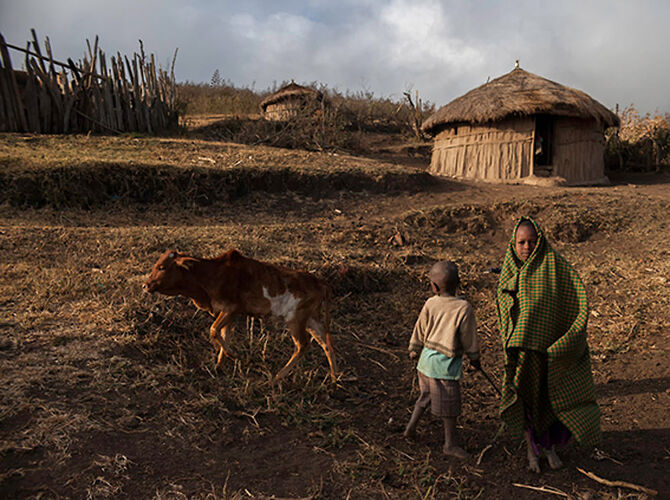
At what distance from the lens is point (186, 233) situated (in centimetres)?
604

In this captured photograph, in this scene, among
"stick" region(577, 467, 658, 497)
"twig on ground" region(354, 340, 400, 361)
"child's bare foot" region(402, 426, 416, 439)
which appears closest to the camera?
"stick" region(577, 467, 658, 497)

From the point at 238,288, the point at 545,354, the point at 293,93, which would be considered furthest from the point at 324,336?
the point at 293,93

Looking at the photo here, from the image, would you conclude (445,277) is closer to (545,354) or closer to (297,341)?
(545,354)

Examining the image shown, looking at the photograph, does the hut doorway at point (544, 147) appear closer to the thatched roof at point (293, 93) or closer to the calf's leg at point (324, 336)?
the thatched roof at point (293, 93)

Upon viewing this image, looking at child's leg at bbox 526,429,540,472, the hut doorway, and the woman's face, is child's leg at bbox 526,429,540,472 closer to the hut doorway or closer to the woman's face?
the woman's face

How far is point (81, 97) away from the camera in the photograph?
450 inches

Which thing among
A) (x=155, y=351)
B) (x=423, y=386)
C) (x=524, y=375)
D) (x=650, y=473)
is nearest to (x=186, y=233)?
(x=155, y=351)

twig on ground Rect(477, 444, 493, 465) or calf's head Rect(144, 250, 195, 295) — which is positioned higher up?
calf's head Rect(144, 250, 195, 295)

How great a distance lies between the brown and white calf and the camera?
314cm

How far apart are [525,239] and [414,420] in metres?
1.26

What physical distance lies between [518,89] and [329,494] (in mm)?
12025

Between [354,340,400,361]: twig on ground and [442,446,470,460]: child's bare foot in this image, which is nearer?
[442,446,470,460]: child's bare foot

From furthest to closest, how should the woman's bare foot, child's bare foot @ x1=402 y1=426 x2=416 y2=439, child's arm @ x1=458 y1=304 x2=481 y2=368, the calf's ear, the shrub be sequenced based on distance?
the shrub < the calf's ear < child's bare foot @ x1=402 y1=426 x2=416 y2=439 < the woman's bare foot < child's arm @ x1=458 y1=304 x2=481 y2=368

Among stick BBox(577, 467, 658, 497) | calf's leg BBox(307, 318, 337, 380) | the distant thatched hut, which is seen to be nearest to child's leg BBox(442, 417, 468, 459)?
stick BBox(577, 467, 658, 497)
